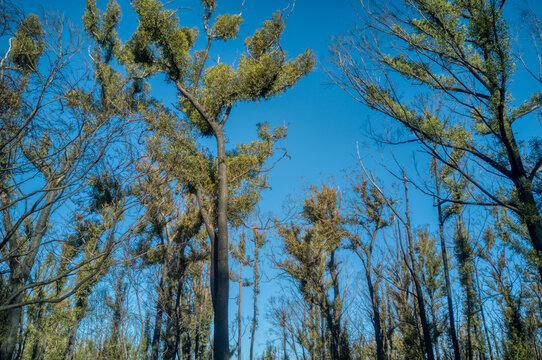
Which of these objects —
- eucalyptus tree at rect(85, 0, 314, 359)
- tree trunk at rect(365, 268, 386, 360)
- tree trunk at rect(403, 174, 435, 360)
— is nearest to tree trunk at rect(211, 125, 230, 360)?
eucalyptus tree at rect(85, 0, 314, 359)

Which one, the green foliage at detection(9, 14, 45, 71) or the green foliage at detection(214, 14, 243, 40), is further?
the green foliage at detection(214, 14, 243, 40)

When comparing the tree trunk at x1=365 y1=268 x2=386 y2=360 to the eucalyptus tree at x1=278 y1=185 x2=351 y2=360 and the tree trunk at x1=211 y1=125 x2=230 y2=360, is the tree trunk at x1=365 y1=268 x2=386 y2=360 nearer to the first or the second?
the eucalyptus tree at x1=278 y1=185 x2=351 y2=360

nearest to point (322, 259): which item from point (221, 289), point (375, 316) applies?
point (375, 316)

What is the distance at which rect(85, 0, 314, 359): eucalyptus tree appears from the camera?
6.44 m

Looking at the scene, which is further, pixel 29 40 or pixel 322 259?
pixel 322 259

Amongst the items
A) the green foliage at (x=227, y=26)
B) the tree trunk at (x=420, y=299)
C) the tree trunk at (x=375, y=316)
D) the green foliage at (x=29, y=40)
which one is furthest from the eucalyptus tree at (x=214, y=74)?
Result: the tree trunk at (x=375, y=316)

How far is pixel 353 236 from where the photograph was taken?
42.8 ft

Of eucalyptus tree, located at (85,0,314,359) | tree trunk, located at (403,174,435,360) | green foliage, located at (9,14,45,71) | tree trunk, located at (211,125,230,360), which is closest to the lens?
green foliage, located at (9,14,45,71)

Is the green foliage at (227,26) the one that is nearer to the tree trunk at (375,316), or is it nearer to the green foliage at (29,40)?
the green foliage at (29,40)

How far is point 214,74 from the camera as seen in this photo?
7840 mm

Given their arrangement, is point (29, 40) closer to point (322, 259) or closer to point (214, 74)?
point (214, 74)

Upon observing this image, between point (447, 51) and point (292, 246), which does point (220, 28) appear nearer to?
point (447, 51)

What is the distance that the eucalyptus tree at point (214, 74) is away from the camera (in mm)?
6438

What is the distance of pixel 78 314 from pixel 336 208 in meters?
12.0
